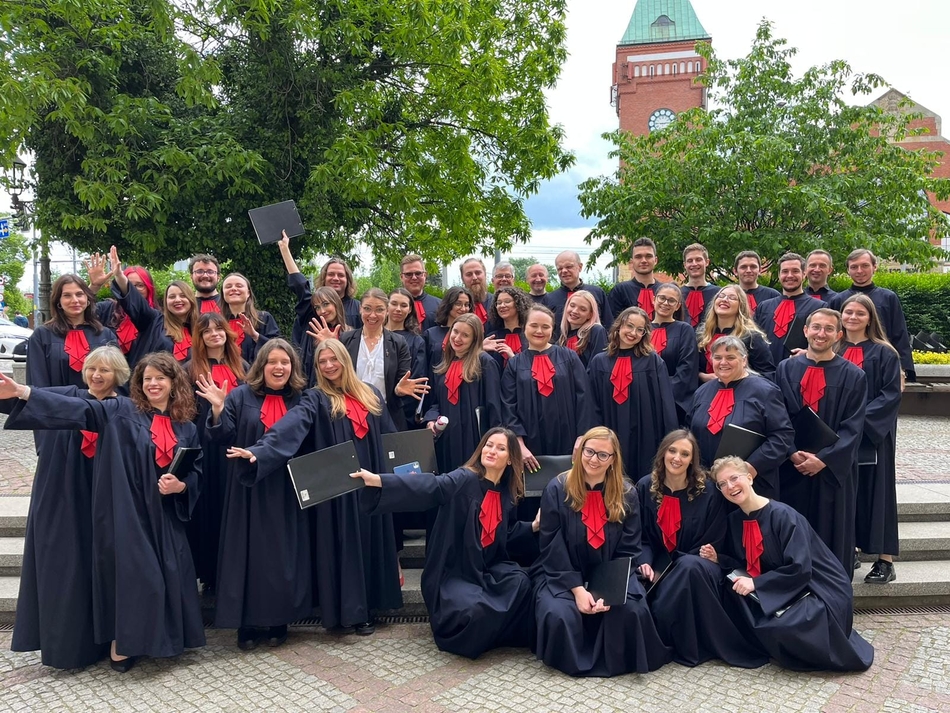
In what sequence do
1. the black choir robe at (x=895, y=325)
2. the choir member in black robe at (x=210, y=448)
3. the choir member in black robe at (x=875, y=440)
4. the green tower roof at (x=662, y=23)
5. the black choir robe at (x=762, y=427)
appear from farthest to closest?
the green tower roof at (x=662, y=23) < the black choir robe at (x=895, y=325) < the choir member in black robe at (x=875, y=440) < the choir member in black robe at (x=210, y=448) < the black choir robe at (x=762, y=427)

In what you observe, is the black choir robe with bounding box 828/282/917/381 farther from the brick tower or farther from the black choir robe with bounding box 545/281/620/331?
the brick tower

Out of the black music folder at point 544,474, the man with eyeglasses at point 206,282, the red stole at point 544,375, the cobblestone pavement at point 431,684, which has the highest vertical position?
the man with eyeglasses at point 206,282

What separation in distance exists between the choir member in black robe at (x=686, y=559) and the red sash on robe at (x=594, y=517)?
1.18 ft

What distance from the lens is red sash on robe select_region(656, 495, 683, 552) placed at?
16.4ft

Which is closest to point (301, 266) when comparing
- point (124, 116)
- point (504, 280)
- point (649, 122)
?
point (124, 116)

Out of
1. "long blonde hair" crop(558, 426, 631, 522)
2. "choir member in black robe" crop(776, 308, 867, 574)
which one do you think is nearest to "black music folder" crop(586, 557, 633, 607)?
"long blonde hair" crop(558, 426, 631, 522)

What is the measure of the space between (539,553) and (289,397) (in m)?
2.06

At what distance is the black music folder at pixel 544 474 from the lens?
17.6 ft

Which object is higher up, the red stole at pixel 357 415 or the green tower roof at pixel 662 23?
the green tower roof at pixel 662 23

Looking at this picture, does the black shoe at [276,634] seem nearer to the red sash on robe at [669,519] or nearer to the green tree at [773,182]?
the red sash on robe at [669,519]

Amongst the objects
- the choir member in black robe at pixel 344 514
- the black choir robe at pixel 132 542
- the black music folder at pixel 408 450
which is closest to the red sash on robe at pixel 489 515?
the black music folder at pixel 408 450

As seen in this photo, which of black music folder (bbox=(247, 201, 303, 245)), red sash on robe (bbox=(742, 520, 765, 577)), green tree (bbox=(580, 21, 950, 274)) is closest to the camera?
red sash on robe (bbox=(742, 520, 765, 577))

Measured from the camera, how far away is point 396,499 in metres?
4.70

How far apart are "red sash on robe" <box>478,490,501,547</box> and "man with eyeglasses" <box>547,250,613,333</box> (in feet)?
7.95
